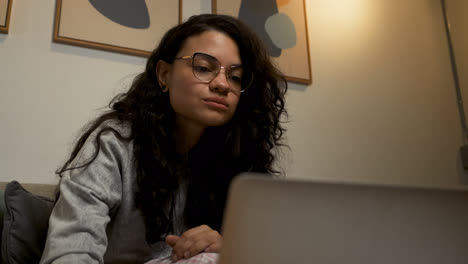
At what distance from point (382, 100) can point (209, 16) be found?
1.31m

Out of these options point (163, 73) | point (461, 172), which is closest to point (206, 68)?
point (163, 73)

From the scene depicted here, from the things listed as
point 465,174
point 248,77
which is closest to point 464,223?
point 248,77

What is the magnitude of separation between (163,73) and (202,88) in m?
0.19

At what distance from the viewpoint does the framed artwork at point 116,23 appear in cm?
135

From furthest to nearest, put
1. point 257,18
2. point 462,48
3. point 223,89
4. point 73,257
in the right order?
1. point 462,48
2. point 257,18
3. point 223,89
4. point 73,257

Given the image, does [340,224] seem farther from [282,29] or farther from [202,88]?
[282,29]

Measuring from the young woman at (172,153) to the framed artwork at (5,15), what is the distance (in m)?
0.57

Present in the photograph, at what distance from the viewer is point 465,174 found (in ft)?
6.89

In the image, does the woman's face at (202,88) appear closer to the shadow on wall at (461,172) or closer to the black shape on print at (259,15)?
the black shape on print at (259,15)

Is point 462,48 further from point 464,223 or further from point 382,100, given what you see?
point 464,223

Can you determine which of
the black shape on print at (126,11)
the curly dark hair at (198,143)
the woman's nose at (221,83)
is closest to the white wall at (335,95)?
the black shape on print at (126,11)

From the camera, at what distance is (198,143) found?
3.52 feet

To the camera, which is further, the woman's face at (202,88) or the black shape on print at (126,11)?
the black shape on print at (126,11)

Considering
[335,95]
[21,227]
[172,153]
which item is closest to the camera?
[21,227]
